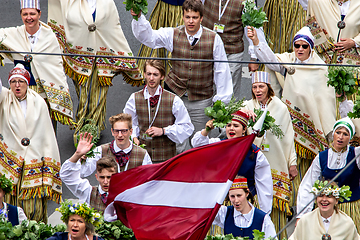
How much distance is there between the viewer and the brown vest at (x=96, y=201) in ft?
25.7

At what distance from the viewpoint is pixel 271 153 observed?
8859mm

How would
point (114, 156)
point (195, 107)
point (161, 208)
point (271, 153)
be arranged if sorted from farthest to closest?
1. point (195, 107)
2. point (271, 153)
3. point (114, 156)
4. point (161, 208)

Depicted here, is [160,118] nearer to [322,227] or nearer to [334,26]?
[322,227]

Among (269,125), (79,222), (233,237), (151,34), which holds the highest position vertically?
(151,34)

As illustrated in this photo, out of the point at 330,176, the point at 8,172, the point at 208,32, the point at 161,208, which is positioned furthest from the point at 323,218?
the point at 8,172

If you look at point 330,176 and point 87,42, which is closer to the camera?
point 330,176

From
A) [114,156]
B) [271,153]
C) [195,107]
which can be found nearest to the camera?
[114,156]

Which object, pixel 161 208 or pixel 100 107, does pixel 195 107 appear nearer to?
pixel 100 107

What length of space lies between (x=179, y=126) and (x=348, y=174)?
180 centimetres

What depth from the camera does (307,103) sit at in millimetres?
9422

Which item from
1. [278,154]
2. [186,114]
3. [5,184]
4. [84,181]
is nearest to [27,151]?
[5,184]

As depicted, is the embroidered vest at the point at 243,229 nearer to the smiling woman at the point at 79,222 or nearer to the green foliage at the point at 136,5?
the smiling woman at the point at 79,222

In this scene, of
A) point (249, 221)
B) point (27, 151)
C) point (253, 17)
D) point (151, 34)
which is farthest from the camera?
point (253, 17)

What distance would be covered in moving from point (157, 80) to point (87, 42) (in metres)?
1.54
